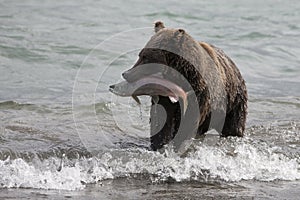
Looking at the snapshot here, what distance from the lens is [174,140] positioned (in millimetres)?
6805

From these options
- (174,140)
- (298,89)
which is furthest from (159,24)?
(298,89)

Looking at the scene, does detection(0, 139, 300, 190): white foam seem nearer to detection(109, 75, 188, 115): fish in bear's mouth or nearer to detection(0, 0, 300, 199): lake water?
detection(0, 0, 300, 199): lake water

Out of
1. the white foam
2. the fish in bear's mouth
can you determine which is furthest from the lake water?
the fish in bear's mouth

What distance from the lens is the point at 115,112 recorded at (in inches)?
371

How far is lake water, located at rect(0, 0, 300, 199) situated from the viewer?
615 cm

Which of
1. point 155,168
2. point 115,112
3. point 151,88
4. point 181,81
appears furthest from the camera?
point 115,112

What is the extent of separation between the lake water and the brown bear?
1.03 ft

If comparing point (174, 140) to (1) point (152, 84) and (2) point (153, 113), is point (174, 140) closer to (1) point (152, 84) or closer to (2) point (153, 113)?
(2) point (153, 113)

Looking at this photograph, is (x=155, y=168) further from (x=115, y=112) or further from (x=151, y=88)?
(x=115, y=112)

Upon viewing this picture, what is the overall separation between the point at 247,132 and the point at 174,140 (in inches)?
72.0

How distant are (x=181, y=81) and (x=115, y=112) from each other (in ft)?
10.5

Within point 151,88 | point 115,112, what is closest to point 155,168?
point 151,88

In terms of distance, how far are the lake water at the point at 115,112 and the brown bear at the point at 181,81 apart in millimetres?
313

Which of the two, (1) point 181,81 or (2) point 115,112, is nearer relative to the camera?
(1) point 181,81
